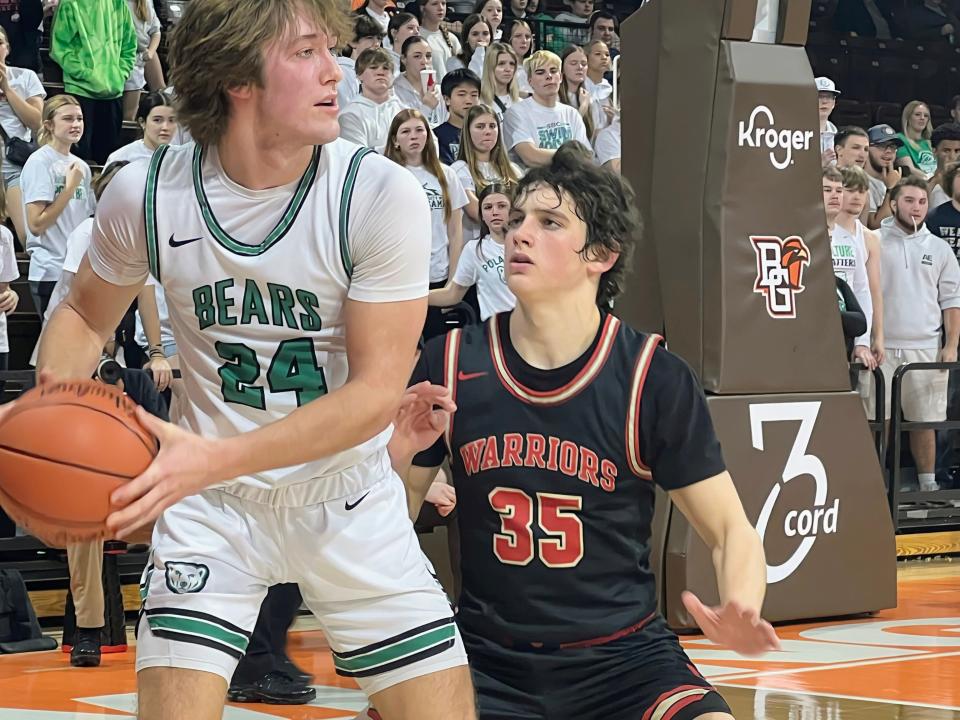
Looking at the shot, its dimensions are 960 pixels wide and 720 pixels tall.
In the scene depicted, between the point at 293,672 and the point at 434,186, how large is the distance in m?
4.27

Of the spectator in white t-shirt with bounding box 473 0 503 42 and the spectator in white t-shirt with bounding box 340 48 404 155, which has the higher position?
the spectator in white t-shirt with bounding box 473 0 503 42

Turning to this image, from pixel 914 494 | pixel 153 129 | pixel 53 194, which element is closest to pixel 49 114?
pixel 53 194

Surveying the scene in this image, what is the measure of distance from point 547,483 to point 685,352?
12.3 ft

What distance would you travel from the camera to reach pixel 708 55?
689 centimetres

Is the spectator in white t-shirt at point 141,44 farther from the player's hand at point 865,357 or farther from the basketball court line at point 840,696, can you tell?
the basketball court line at point 840,696

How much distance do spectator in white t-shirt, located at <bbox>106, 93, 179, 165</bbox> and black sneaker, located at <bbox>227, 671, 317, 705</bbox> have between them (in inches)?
150

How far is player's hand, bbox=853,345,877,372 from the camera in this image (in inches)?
352

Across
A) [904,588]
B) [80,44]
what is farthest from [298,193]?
[80,44]

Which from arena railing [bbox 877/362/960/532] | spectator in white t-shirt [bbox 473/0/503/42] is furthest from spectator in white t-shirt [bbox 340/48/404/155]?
arena railing [bbox 877/362/960/532]

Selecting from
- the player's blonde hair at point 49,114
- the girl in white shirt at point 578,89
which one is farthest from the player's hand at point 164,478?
the girl in white shirt at point 578,89

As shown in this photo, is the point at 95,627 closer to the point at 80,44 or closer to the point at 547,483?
the point at 547,483

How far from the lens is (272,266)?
275cm

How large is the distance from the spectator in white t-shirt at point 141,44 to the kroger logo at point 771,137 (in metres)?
5.32

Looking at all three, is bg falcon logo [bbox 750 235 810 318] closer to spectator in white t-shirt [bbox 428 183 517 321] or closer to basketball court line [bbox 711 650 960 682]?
basketball court line [bbox 711 650 960 682]
